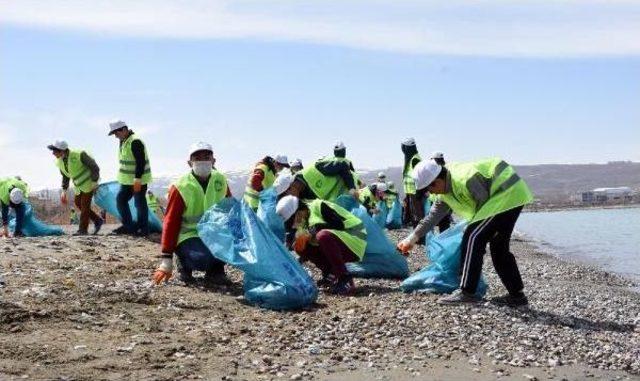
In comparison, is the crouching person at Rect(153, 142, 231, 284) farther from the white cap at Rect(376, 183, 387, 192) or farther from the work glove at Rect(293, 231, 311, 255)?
the white cap at Rect(376, 183, 387, 192)

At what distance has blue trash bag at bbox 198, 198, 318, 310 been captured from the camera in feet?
23.1

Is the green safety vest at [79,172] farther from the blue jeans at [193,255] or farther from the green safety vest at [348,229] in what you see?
the green safety vest at [348,229]

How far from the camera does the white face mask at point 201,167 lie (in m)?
7.81

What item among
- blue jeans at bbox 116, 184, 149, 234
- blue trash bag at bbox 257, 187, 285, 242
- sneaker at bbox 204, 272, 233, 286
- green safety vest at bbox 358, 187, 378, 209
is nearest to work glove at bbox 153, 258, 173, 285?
sneaker at bbox 204, 272, 233, 286

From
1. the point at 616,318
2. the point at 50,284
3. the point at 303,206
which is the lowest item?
the point at 616,318

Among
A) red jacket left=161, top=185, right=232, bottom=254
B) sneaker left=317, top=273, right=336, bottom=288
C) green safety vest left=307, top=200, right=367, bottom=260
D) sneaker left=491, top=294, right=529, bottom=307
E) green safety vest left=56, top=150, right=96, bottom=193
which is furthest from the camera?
green safety vest left=56, top=150, right=96, bottom=193

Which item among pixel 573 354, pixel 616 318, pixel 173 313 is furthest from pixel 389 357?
pixel 616 318

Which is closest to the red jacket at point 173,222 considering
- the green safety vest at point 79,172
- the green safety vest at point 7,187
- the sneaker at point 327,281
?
the sneaker at point 327,281

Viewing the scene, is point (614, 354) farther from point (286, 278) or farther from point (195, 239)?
point (195, 239)

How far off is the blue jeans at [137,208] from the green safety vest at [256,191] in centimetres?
144

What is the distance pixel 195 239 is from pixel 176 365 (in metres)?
2.69

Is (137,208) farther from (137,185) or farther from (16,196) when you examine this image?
(16,196)

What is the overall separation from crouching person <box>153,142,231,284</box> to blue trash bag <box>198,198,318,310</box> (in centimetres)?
21

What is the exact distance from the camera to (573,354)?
589cm
